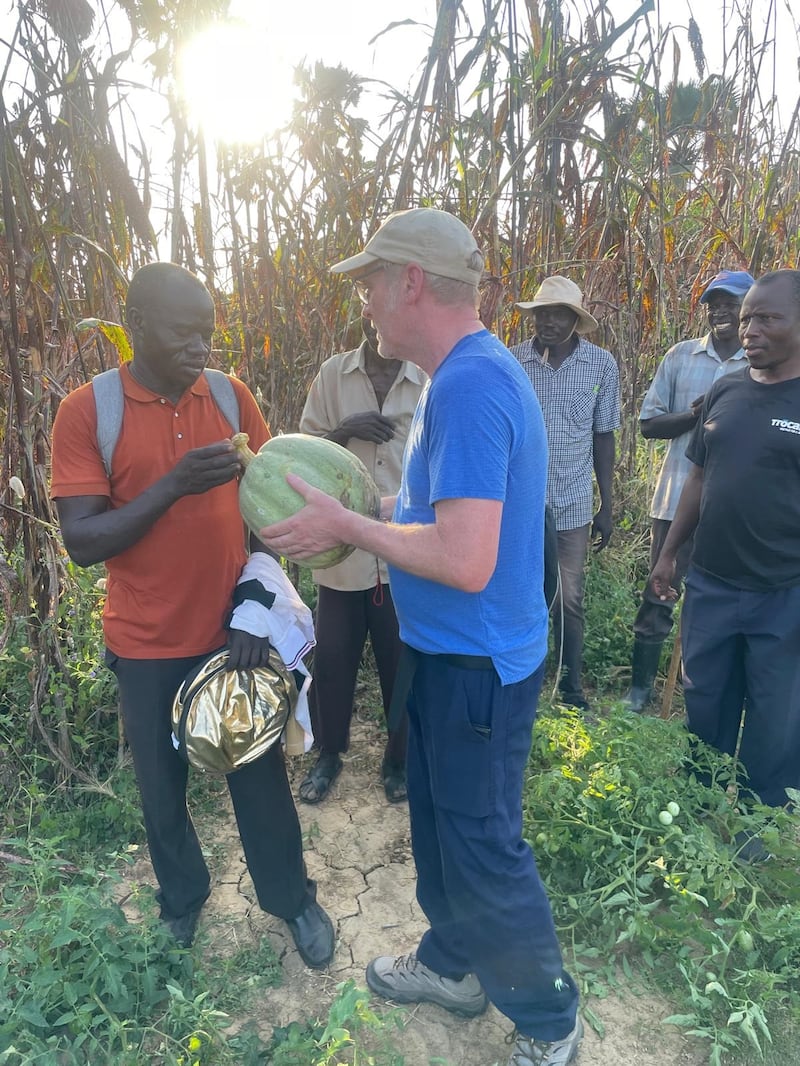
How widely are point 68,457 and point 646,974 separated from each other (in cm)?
234

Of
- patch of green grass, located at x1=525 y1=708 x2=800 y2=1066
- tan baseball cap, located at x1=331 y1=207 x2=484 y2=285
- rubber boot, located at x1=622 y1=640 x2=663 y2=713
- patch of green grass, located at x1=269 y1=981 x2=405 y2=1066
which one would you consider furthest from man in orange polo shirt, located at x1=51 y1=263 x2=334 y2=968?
rubber boot, located at x1=622 y1=640 x2=663 y2=713

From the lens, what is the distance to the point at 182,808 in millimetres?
2225

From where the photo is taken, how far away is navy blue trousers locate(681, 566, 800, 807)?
8.56 feet

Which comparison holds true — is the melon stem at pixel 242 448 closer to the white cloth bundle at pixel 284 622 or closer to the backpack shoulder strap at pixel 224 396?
the backpack shoulder strap at pixel 224 396

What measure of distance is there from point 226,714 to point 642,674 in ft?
9.03

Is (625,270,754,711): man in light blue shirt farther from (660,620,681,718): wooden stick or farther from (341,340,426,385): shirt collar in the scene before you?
(341,340,426,385): shirt collar

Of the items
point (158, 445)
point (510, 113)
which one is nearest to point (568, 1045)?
point (158, 445)

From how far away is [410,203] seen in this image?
12.0ft

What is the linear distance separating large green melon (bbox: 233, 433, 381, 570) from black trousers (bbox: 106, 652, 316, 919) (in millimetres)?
546

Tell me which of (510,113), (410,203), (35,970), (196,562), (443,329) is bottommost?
(35,970)

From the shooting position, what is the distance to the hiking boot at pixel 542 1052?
190 centimetres

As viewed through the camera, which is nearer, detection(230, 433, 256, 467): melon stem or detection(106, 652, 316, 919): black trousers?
detection(230, 433, 256, 467): melon stem

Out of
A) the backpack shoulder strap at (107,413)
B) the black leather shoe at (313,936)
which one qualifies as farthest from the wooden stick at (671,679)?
the backpack shoulder strap at (107,413)

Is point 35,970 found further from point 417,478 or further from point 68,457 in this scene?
point 417,478
